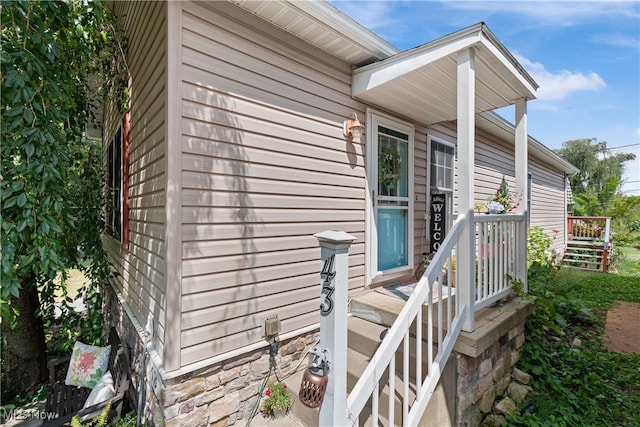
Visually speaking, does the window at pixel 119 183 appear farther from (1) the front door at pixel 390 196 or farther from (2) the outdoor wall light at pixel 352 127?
(1) the front door at pixel 390 196

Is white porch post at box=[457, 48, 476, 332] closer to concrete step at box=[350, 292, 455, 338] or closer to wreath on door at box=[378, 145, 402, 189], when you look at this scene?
concrete step at box=[350, 292, 455, 338]

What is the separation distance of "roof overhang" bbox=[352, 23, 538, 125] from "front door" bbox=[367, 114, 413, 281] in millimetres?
340

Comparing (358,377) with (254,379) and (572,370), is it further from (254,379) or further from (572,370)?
(572,370)

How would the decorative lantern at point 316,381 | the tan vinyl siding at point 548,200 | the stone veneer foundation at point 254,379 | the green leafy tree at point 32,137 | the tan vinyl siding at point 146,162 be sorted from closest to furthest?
the decorative lantern at point 316,381
the green leafy tree at point 32,137
the stone veneer foundation at point 254,379
the tan vinyl siding at point 146,162
the tan vinyl siding at point 548,200

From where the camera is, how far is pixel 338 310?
1602mm

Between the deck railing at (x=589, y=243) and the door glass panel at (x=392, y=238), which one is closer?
the door glass panel at (x=392, y=238)

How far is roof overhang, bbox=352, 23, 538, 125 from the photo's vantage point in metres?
2.60

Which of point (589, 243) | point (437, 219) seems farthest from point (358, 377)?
point (589, 243)

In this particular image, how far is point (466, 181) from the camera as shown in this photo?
2.50 m

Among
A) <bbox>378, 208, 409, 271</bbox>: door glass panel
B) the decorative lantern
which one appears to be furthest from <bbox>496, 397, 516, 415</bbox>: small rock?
the decorative lantern

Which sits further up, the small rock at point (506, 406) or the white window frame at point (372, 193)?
the white window frame at point (372, 193)

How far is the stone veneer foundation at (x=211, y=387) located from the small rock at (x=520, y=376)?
2080 mm

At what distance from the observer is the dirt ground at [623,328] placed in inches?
141

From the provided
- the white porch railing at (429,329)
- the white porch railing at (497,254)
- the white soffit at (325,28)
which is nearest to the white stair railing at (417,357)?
the white porch railing at (429,329)
